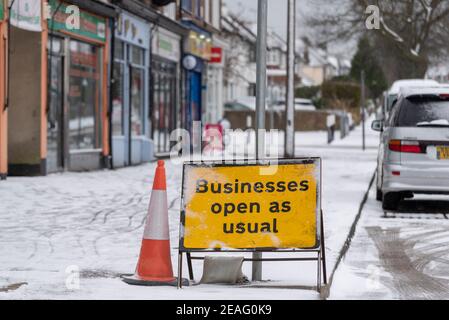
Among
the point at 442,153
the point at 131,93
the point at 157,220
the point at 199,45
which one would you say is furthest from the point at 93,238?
the point at 199,45

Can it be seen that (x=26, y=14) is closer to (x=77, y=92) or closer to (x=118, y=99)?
(x=77, y=92)

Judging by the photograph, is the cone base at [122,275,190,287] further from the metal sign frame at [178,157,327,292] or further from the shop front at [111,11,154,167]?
the shop front at [111,11,154,167]

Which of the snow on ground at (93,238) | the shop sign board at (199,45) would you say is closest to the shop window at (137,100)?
the shop sign board at (199,45)

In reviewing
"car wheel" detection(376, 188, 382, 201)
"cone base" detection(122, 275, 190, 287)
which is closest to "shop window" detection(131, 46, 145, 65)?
"car wheel" detection(376, 188, 382, 201)

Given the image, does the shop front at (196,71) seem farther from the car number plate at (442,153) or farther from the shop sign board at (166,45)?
the car number plate at (442,153)

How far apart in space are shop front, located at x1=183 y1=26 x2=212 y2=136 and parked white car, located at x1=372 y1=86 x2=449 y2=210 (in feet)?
60.9

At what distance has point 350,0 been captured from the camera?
40000 mm

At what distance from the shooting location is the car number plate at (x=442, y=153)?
14.3m

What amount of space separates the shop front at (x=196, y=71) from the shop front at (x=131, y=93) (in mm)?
4699

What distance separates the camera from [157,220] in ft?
27.5

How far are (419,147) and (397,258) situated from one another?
4529mm

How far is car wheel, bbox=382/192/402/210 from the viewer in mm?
14766

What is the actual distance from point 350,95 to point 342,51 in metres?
38.9
